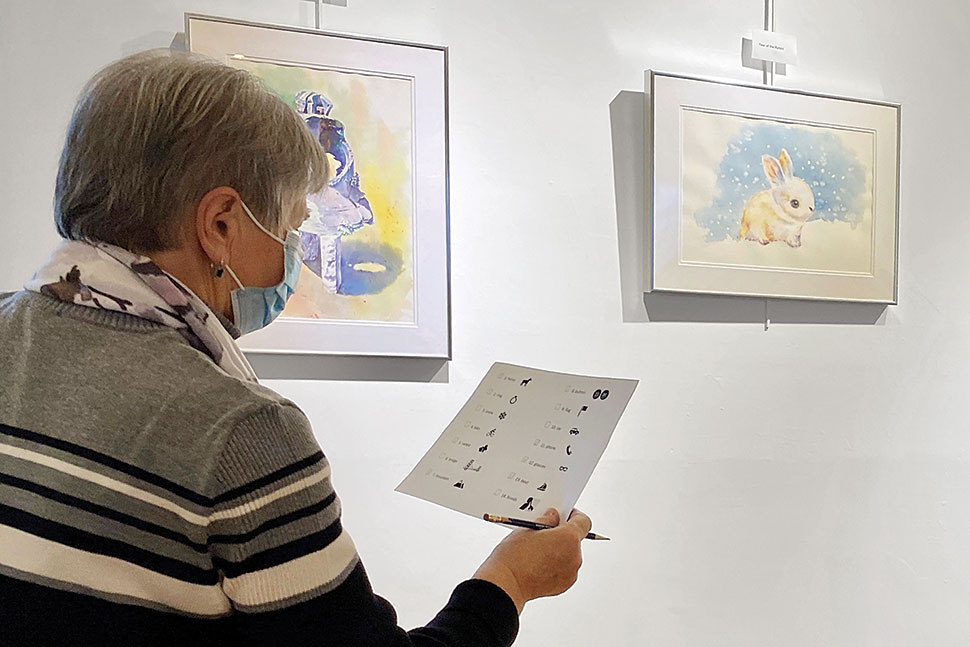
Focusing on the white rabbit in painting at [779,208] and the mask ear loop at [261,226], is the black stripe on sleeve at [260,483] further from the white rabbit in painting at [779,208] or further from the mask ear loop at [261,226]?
the white rabbit in painting at [779,208]

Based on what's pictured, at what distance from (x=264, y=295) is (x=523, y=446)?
347 millimetres

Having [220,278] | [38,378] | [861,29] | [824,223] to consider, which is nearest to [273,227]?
[220,278]

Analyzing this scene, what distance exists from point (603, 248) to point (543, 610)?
709mm

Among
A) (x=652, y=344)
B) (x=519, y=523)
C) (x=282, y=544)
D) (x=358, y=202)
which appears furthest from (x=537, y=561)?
(x=652, y=344)

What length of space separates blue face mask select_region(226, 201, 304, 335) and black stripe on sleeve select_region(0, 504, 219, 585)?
0.26m

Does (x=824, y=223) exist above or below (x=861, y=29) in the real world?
below

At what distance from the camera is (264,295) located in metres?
1.03

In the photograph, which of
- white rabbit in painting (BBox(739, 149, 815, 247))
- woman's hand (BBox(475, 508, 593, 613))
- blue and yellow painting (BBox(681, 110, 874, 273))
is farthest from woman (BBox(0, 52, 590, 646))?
white rabbit in painting (BBox(739, 149, 815, 247))

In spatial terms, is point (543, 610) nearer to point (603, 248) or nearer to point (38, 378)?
point (603, 248)

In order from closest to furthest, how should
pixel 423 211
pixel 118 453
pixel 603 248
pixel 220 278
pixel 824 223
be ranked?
pixel 118 453 < pixel 220 278 < pixel 423 211 < pixel 603 248 < pixel 824 223

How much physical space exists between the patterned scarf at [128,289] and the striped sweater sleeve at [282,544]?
0.31 feet

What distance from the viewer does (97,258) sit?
87 cm

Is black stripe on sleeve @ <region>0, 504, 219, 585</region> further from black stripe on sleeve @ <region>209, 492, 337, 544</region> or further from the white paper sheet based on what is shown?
the white paper sheet

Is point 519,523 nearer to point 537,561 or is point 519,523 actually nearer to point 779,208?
point 537,561
